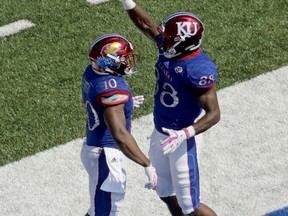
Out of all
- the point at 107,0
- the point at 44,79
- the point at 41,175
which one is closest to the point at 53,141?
the point at 41,175

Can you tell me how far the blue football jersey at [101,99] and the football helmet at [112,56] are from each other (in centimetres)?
6

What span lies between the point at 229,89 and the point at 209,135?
0.95 meters

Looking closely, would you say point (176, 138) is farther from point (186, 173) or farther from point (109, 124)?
point (109, 124)

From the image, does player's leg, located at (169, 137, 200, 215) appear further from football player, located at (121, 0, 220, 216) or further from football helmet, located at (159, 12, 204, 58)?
football helmet, located at (159, 12, 204, 58)

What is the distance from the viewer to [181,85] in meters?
7.13

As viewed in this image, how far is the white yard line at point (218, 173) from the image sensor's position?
8289 mm

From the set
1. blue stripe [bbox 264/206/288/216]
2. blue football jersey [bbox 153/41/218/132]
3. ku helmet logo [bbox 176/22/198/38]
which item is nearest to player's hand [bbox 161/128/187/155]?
blue football jersey [bbox 153/41/218/132]

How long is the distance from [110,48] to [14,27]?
501 centimetres

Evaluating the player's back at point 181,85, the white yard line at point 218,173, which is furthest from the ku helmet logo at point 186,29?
the white yard line at point 218,173

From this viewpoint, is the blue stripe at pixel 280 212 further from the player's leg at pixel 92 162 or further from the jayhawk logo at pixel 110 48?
the jayhawk logo at pixel 110 48

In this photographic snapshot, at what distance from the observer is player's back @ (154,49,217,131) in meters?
7.02

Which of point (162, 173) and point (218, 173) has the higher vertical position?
point (162, 173)

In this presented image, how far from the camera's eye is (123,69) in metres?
7.12

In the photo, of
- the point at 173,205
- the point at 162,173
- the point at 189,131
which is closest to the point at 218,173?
the point at 173,205
